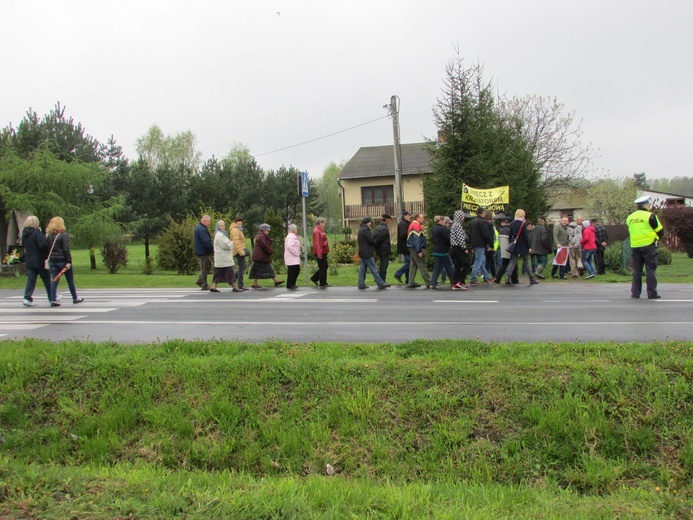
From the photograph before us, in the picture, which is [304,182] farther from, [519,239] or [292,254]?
[519,239]

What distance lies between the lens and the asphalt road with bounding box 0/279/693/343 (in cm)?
822

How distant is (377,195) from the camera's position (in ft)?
154

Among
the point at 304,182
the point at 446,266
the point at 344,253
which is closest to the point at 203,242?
the point at 304,182

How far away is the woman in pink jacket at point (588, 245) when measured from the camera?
17.0 metres

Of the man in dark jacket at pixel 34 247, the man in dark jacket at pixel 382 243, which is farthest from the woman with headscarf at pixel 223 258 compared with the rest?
the man in dark jacket at pixel 34 247

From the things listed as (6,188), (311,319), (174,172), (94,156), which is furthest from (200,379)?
(174,172)

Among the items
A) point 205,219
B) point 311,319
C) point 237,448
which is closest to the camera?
point 237,448

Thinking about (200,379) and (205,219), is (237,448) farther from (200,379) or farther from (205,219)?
(205,219)

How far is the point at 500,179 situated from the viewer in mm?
19281

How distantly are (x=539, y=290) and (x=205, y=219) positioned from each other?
8.48 metres

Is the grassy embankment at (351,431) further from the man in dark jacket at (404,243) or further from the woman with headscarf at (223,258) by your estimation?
the man in dark jacket at (404,243)

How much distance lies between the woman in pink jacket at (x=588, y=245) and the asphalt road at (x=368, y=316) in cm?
301

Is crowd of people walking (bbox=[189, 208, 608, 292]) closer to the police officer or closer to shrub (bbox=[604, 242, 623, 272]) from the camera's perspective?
shrub (bbox=[604, 242, 623, 272])

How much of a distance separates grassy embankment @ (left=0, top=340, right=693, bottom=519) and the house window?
40259 mm
